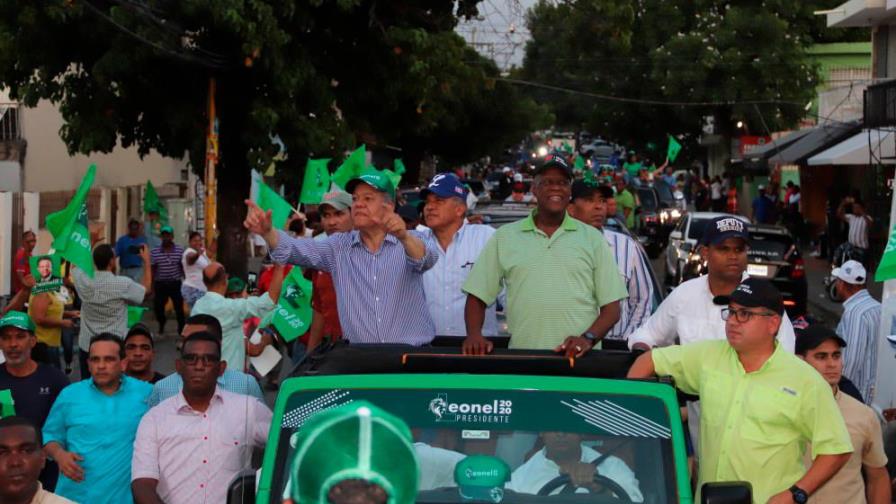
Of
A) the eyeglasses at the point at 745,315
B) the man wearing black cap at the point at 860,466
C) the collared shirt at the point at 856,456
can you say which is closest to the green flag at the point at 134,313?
the man wearing black cap at the point at 860,466

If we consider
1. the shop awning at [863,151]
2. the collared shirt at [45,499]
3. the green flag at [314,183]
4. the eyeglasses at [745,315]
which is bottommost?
the collared shirt at [45,499]

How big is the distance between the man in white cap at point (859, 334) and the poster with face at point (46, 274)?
7.00 m

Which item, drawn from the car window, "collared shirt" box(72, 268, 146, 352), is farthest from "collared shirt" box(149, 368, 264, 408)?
the car window

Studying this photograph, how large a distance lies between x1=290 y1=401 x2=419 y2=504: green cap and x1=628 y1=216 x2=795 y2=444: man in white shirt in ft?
14.4

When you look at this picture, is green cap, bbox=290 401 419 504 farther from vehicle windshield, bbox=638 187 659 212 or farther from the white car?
vehicle windshield, bbox=638 187 659 212

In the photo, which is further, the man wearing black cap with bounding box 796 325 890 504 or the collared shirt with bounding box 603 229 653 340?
the collared shirt with bounding box 603 229 653 340

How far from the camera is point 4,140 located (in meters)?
25.4

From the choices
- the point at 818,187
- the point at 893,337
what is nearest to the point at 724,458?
the point at 893,337

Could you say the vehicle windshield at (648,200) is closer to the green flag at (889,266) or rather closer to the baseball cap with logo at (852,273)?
the baseball cap with logo at (852,273)

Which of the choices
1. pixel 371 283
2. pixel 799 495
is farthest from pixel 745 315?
pixel 371 283

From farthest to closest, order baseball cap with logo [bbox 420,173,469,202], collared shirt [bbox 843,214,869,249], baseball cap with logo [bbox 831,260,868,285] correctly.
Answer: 1. collared shirt [bbox 843,214,869,249]
2. baseball cap with logo [bbox 831,260,868,285]
3. baseball cap with logo [bbox 420,173,469,202]

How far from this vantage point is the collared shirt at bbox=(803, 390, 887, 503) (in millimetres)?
6773

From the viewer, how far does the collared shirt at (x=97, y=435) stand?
751cm

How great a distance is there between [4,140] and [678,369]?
70.2 feet
